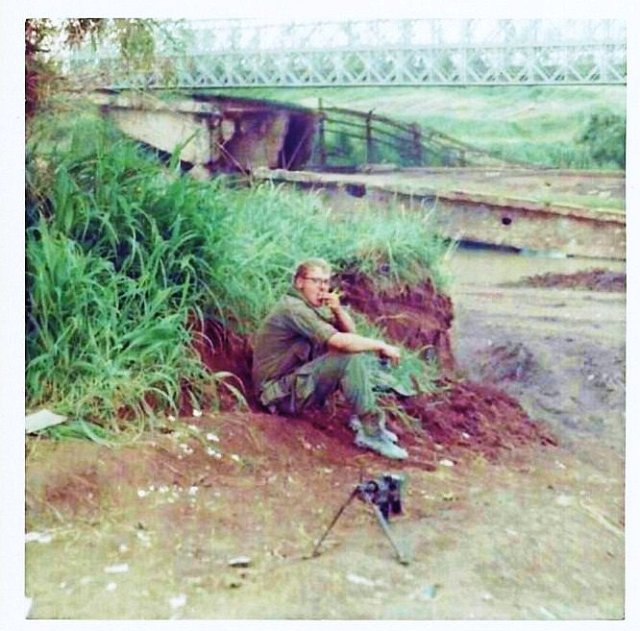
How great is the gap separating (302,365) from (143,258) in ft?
1.60

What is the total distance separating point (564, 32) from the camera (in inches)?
113

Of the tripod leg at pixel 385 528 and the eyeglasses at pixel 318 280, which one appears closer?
the tripod leg at pixel 385 528

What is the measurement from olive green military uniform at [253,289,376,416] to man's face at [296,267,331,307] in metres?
0.03

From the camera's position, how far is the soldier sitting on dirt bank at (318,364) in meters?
2.82

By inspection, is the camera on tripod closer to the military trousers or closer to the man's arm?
the military trousers

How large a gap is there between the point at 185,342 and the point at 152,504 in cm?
41

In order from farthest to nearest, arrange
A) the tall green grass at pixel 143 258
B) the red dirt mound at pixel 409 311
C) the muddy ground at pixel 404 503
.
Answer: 1. the red dirt mound at pixel 409 311
2. the tall green grass at pixel 143 258
3. the muddy ground at pixel 404 503

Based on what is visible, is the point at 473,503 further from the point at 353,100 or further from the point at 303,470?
A: the point at 353,100

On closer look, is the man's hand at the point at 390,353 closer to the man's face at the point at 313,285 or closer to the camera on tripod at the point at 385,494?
the man's face at the point at 313,285

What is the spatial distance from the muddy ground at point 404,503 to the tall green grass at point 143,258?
124 millimetres


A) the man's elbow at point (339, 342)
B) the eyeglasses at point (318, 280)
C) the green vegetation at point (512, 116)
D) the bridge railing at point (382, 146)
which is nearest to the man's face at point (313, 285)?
the eyeglasses at point (318, 280)

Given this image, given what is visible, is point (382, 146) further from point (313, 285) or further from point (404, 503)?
point (404, 503)

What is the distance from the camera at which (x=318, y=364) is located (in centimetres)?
283
